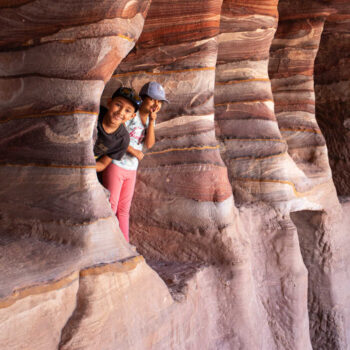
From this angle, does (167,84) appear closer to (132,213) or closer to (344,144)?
(132,213)

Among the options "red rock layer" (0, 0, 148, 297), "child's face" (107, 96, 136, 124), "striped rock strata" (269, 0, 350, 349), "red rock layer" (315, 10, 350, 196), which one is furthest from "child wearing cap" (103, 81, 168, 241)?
"red rock layer" (315, 10, 350, 196)

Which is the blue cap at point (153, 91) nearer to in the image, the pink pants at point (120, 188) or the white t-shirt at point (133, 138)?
the white t-shirt at point (133, 138)

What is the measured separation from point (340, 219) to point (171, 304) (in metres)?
2.02

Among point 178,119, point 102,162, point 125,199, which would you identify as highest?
point 178,119

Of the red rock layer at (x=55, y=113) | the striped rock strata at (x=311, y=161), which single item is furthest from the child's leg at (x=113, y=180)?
the striped rock strata at (x=311, y=161)

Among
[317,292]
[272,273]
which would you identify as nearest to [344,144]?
[317,292]

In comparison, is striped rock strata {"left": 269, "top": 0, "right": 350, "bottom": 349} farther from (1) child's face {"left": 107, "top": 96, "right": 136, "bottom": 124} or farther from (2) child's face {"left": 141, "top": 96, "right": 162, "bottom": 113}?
(1) child's face {"left": 107, "top": 96, "right": 136, "bottom": 124}

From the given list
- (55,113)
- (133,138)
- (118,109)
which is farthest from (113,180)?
(55,113)

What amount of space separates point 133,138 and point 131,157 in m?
0.08

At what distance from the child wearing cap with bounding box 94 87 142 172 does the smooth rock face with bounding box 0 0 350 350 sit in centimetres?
15

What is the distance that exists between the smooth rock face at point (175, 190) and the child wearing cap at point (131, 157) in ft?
0.80

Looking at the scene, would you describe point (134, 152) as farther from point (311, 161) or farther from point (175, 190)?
point (311, 161)

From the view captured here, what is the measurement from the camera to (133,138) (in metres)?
1.95

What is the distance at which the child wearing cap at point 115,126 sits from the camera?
171 centimetres
